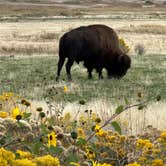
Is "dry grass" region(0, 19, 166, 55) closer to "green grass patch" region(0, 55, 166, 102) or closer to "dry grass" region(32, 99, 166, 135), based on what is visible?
"green grass patch" region(0, 55, 166, 102)

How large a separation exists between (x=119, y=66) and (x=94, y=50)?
928 mm

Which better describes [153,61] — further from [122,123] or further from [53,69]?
[122,123]

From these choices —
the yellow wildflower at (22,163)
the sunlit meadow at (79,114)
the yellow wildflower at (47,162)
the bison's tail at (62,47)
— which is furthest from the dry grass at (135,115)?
the bison's tail at (62,47)

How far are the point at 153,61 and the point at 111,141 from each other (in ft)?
61.7

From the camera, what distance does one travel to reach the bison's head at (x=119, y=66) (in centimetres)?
1825

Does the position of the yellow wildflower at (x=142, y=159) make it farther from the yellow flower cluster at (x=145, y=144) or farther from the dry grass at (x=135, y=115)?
the dry grass at (x=135, y=115)

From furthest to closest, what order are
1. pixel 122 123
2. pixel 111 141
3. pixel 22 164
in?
pixel 122 123, pixel 111 141, pixel 22 164

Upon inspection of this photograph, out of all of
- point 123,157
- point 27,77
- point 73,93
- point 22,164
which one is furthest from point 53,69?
point 22,164

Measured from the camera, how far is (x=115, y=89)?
602 inches

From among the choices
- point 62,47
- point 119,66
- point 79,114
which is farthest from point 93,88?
point 79,114

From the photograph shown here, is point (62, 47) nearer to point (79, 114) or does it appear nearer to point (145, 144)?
point (79, 114)

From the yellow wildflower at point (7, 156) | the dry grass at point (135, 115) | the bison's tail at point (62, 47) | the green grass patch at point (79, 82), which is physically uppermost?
the yellow wildflower at point (7, 156)

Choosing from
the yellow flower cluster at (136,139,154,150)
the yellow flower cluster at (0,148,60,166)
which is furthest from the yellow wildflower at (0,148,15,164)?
the yellow flower cluster at (136,139,154,150)

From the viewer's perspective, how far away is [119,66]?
1838 cm
